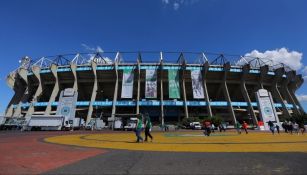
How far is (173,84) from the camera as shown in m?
71.6

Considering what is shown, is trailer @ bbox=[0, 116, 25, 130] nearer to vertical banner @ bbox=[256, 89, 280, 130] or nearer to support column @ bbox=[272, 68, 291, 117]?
vertical banner @ bbox=[256, 89, 280, 130]

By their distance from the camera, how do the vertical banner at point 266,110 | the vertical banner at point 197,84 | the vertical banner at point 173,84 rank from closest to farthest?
the vertical banner at point 266,110 < the vertical banner at point 173,84 < the vertical banner at point 197,84

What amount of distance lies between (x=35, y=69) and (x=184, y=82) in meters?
46.6

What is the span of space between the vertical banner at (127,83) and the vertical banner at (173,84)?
11250mm

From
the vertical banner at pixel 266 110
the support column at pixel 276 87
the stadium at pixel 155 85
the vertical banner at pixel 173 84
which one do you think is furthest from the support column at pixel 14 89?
the support column at pixel 276 87

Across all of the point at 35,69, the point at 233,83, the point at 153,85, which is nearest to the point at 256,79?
the point at 233,83

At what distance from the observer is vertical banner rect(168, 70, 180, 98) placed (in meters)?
70.2

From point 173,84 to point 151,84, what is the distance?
21.3 ft

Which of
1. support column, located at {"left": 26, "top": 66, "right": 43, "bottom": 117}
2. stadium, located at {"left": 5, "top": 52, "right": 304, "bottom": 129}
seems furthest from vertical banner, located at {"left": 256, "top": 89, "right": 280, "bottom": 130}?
support column, located at {"left": 26, "top": 66, "right": 43, "bottom": 117}

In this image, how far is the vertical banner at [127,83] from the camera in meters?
70.3

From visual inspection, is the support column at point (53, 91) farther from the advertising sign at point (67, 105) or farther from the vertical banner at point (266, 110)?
the vertical banner at point (266, 110)

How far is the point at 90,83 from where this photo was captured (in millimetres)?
82375

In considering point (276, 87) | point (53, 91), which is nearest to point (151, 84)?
point (53, 91)

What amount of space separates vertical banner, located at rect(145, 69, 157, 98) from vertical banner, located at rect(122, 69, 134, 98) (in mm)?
4748
